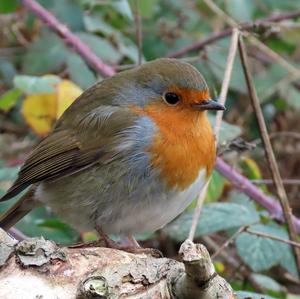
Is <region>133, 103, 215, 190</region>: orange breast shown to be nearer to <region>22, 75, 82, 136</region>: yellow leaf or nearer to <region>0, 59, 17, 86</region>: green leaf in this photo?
<region>22, 75, 82, 136</region>: yellow leaf

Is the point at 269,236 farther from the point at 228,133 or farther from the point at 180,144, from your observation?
the point at 228,133

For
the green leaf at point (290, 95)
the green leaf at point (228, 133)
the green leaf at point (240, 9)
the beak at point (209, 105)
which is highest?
the beak at point (209, 105)

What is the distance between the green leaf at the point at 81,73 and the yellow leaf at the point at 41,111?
0.21m

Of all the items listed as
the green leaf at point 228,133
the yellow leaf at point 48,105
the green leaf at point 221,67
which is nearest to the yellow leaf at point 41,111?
the yellow leaf at point 48,105

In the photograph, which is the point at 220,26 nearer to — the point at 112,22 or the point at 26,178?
the point at 112,22

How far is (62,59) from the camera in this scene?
168 inches

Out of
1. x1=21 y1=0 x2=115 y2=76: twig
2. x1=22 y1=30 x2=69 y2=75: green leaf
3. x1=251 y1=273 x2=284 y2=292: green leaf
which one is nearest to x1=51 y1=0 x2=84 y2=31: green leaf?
x1=22 y1=30 x2=69 y2=75: green leaf

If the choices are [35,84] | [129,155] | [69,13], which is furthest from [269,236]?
[69,13]

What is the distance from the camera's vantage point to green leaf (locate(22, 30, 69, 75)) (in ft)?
14.0

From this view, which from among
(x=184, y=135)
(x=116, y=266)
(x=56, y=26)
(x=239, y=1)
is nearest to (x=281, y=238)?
(x=184, y=135)

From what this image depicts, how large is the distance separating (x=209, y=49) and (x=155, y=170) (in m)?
1.72

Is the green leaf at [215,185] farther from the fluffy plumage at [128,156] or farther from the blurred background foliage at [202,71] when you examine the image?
the fluffy plumage at [128,156]

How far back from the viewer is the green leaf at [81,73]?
155 inches

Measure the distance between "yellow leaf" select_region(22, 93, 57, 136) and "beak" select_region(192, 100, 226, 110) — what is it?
1.02 meters
